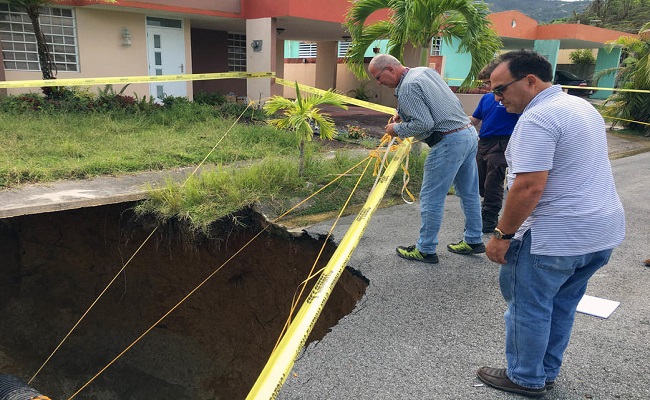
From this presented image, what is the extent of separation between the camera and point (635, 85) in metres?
12.1

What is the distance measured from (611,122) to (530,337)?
14.1 metres

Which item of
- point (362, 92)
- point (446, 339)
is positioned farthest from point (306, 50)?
point (446, 339)

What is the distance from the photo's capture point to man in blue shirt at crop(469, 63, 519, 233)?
180 inches

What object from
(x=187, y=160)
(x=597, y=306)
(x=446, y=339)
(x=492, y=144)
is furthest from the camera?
(x=187, y=160)

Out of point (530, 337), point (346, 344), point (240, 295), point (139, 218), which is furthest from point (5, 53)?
point (530, 337)

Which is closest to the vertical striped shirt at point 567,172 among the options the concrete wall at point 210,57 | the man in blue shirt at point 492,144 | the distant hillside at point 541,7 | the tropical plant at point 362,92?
the man in blue shirt at point 492,144

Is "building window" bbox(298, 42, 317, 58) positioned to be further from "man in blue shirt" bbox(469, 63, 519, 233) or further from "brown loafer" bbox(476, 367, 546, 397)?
"brown loafer" bbox(476, 367, 546, 397)

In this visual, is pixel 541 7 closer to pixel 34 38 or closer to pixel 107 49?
pixel 107 49

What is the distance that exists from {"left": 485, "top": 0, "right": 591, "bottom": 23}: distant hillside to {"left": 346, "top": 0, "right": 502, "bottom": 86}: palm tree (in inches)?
4791

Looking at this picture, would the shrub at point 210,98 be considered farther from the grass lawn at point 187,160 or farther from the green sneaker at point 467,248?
the green sneaker at point 467,248

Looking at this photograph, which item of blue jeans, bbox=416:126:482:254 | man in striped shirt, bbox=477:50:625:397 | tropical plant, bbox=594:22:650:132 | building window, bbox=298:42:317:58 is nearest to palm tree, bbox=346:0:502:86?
blue jeans, bbox=416:126:482:254

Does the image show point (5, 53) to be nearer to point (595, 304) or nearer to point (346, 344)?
point (346, 344)

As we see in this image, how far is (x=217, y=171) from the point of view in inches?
231

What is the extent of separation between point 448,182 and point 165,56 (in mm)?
10401
